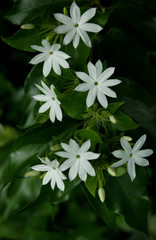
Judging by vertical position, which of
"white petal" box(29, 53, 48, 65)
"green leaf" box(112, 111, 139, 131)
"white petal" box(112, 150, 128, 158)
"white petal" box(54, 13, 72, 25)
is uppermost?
"white petal" box(54, 13, 72, 25)

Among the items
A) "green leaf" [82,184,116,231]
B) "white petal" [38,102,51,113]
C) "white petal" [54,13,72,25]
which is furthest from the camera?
"green leaf" [82,184,116,231]

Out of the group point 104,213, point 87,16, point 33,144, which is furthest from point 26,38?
point 104,213

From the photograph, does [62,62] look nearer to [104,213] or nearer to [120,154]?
[120,154]

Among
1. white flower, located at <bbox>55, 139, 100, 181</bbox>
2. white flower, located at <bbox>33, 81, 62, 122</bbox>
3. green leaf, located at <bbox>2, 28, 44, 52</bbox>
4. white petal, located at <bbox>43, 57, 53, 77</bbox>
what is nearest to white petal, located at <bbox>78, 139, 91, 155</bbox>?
white flower, located at <bbox>55, 139, 100, 181</bbox>

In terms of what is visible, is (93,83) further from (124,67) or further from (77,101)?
(124,67)

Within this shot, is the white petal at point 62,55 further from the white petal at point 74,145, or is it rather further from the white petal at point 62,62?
the white petal at point 74,145

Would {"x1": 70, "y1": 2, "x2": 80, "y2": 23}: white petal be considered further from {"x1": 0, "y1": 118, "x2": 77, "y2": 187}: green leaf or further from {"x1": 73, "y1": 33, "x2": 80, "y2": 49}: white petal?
{"x1": 0, "y1": 118, "x2": 77, "y2": 187}: green leaf

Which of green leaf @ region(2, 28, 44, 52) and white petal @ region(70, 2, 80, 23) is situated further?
green leaf @ region(2, 28, 44, 52)
